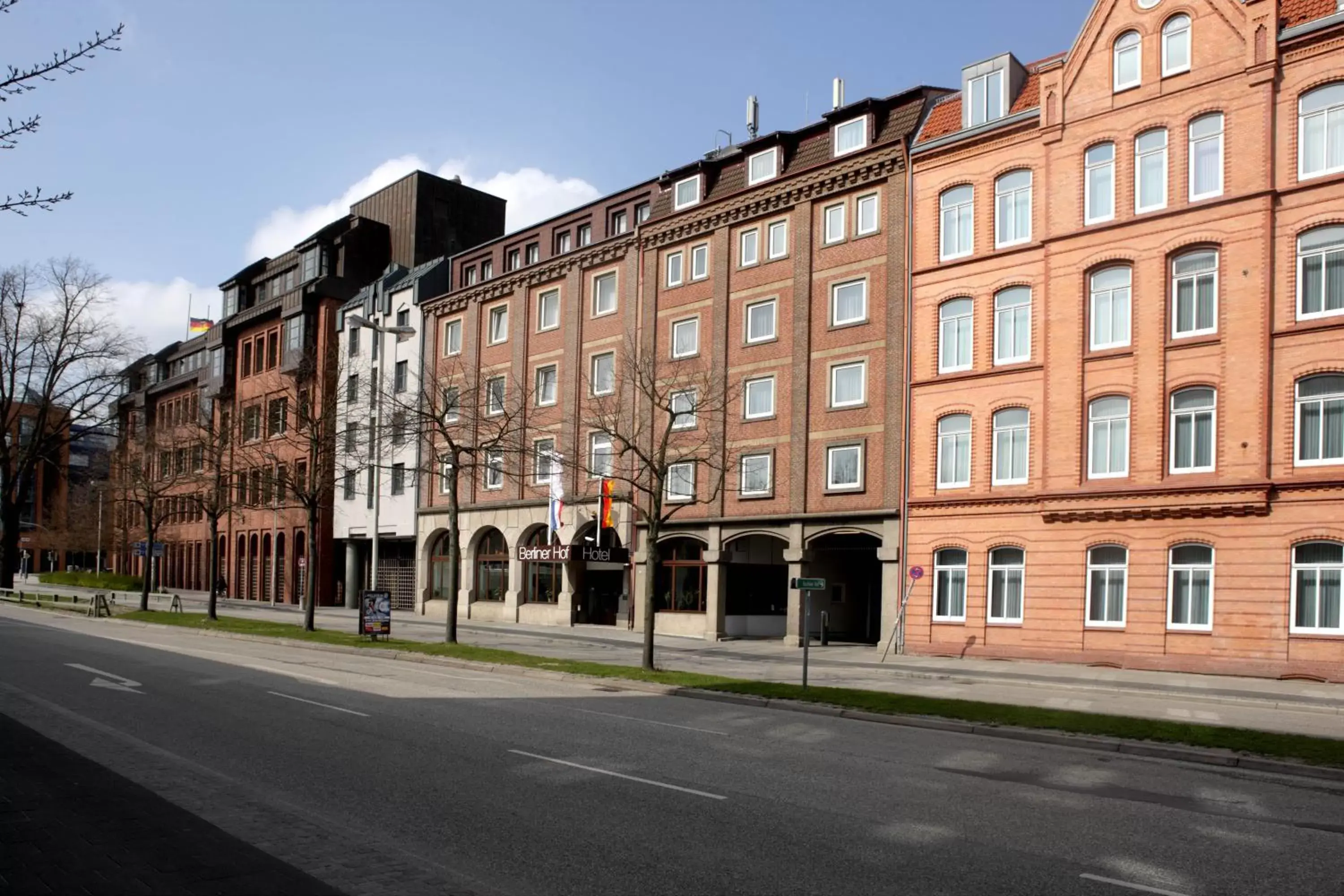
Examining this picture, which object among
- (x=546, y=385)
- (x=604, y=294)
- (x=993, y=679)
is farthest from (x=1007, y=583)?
(x=546, y=385)

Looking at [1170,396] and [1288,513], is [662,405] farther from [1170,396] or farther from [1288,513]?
[1288,513]

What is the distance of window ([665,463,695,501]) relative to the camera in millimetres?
39344

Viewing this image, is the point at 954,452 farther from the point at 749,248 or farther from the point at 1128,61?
the point at 1128,61

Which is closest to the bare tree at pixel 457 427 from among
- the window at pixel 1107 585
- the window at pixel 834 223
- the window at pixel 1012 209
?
the window at pixel 834 223

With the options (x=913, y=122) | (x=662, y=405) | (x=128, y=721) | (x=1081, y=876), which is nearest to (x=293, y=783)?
(x=128, y=721)

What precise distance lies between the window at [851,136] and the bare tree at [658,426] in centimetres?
867

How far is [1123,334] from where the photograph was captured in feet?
95.7

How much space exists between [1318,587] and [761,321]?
19.4 meters

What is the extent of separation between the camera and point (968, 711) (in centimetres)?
1795

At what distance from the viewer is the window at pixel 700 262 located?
1599 inches

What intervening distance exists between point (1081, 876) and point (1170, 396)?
2280cm

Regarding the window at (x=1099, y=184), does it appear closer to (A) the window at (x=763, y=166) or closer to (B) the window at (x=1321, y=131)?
(B) the window at (x=1321, y=131)

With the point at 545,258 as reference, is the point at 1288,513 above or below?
below

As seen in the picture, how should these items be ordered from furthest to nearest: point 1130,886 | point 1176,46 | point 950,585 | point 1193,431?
point 950,585 → point 1176,46 → point 1193,431 → point 1130,886
